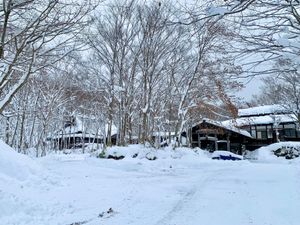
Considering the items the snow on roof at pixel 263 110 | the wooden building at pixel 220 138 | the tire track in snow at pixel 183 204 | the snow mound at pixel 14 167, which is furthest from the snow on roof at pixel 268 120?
the snow mound at pixel 14 167

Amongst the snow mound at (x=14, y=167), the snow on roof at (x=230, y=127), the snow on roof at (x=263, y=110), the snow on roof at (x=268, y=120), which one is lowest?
the snow mound at (x=14, y=167)

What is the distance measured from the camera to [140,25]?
24953mm

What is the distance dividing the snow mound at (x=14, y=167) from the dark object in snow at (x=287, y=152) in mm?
28269

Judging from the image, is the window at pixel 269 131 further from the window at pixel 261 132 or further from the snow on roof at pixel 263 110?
the snow on roof at pixel 263 110

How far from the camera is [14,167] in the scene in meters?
8.70

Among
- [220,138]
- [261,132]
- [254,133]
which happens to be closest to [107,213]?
[220,138]

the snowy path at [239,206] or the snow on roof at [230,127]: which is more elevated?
the snow on roof at [230,127]

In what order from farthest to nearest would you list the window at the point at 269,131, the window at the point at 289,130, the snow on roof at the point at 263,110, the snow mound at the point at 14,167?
the window at the point at 269,131 → the window at the point at 289,130 → the snow on roof at the point at 263,110 → the snow mound at the point at 14,167

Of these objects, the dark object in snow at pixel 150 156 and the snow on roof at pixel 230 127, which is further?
the snow on roof at pixel 230 127

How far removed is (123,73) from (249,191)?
19.1 m

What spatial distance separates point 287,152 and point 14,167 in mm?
29967

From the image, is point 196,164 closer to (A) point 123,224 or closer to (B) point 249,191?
(B) point 249,191

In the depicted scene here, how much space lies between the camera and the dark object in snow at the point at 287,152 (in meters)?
32.9

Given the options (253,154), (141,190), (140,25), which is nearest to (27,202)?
(141,190)
